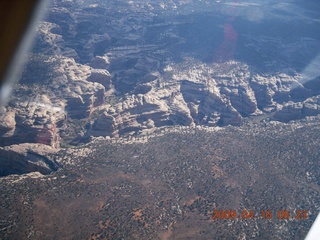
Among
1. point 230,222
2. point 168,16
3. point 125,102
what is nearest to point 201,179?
point 230,222

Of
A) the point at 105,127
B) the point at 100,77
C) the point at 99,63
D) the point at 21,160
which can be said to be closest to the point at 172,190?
the point at 21,160

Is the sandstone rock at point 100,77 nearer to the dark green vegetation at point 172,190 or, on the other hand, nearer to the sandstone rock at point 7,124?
the sandstone rock at point 7,124

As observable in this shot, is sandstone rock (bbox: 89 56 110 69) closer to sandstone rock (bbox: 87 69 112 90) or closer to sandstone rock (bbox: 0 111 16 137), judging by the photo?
sandstone rock (bbox: 87 69 112 90)

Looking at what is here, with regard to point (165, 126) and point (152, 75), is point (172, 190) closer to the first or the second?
point (165, 126)

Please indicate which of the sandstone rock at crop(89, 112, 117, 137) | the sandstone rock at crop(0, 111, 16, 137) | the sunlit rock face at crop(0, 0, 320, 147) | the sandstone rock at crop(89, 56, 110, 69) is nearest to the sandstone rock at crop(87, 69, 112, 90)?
the sunlit rock face at crop(0, 0, 320, 147)

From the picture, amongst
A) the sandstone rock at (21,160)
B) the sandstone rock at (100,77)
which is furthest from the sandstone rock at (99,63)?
the sandstone rock at (21,160)

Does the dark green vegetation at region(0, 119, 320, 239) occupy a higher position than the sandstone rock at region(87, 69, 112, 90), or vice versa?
the dark green vegetation at region(0, 119, 320, 239)

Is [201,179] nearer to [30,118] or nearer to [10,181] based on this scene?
[10,181]
